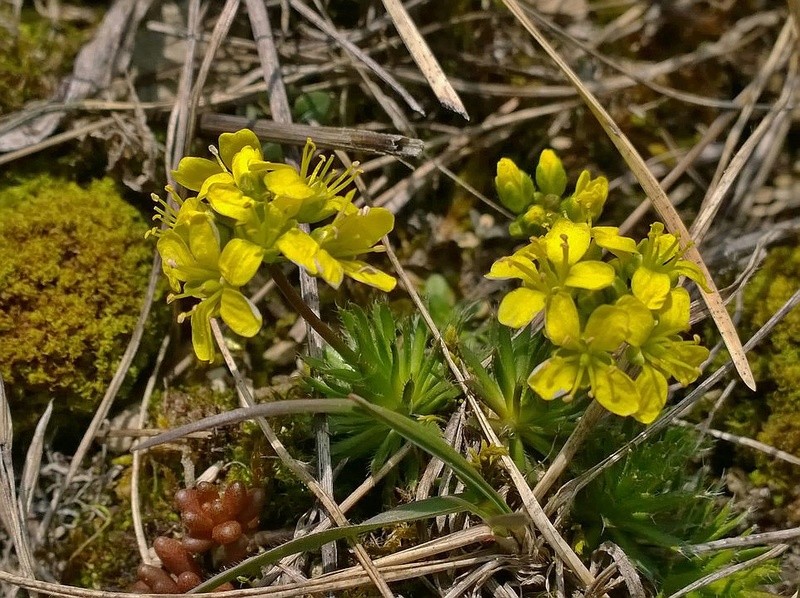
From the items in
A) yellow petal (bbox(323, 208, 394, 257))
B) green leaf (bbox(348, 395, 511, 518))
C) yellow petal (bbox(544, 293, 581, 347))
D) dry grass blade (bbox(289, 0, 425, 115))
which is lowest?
green leaf (bbox(348, 395, 511, 518))

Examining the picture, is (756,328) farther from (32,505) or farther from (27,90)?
(27,90)

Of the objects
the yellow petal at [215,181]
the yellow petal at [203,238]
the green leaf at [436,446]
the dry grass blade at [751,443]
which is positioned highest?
the yellow petal at [215,181]

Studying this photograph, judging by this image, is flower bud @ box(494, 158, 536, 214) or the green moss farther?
the green moss

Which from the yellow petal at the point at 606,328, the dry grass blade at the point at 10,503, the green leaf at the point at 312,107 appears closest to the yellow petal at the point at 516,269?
the yellow petal at the point at 606,328

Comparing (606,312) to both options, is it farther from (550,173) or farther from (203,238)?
(203,238)

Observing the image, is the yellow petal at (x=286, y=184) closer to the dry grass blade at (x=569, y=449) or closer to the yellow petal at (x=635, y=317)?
the yellow petal at (x=635, y=317)

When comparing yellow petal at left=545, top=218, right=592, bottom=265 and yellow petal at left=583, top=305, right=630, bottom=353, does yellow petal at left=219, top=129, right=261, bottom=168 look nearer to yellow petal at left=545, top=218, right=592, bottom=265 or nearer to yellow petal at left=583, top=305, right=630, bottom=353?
yellow petal at left=545, top=218, right=592, bottom=265

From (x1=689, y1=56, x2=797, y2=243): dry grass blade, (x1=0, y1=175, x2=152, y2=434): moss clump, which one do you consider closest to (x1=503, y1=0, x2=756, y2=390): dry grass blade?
(x1=689, y1=56, x2=797, y2=243): dry grass blade
